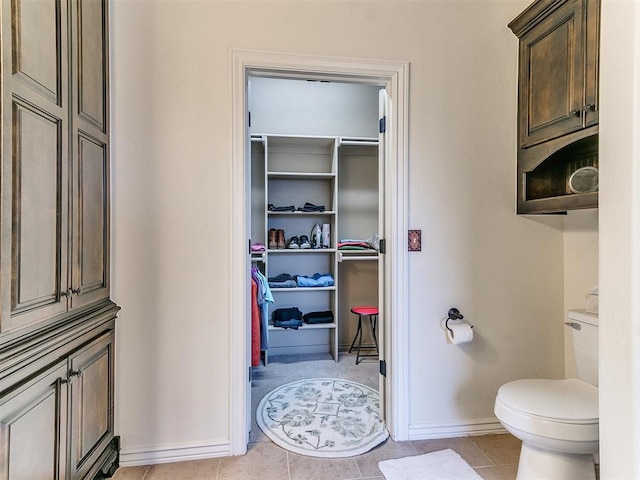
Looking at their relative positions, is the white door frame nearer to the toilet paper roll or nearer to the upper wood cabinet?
the toilet paper roll

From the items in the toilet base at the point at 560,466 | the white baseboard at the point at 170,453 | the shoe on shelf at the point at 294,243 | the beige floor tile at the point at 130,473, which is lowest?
the beige floor tile at the point at 130,473

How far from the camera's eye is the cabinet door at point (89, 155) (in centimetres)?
147

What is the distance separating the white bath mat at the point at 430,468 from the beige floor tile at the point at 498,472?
36 millimetres

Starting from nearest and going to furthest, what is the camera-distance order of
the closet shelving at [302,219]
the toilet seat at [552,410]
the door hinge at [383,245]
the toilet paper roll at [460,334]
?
the toilet seat at [552,410]
the toilet paper roll at [460,334]
the door hinge at [383,245]
the closet shelving at [302,219]

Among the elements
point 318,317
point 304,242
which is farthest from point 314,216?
point 318,317

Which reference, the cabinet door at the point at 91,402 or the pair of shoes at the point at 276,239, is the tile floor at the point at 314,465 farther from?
the pair of shoes at the point at 276,239

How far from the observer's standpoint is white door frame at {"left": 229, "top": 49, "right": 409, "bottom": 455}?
188 centimetres

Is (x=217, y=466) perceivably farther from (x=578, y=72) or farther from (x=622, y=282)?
(x=578, y=72)

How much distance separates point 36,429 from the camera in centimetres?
118

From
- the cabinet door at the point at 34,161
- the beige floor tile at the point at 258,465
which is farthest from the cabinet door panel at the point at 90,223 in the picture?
the beige floor tile at the point at 258,465

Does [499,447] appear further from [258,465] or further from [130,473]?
[130,473]

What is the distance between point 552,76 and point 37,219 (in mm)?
2436

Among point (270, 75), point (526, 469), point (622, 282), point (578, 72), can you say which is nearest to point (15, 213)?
point (270, 75)

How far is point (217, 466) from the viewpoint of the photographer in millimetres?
1794
